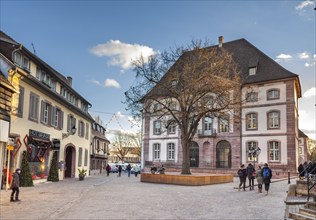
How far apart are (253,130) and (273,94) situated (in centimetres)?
509

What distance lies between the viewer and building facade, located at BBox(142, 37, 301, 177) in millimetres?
39156

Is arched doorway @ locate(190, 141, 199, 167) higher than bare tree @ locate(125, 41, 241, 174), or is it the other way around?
bare tree @ locate(125, 41, 241, 174)

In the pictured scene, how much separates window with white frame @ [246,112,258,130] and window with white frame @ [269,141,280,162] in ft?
10.1

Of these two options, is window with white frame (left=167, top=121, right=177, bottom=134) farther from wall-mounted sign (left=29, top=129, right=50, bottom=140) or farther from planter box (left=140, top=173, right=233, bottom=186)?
wall-mounted sign (left=29, top=129, right=50, bottom=140)

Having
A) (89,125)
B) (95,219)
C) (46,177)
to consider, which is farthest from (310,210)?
(89,125)

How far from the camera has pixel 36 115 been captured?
23141 mm

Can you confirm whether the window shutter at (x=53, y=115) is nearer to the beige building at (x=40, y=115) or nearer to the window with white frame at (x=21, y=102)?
the beige building at (x=40, y=115)

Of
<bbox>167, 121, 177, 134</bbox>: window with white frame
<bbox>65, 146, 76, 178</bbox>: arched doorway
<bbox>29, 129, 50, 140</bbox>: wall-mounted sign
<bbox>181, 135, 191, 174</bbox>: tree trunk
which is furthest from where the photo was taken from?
<bbox>65, 146, 76, 178</bbox>: arched doorway

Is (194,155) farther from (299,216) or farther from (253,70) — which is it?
(299,216)

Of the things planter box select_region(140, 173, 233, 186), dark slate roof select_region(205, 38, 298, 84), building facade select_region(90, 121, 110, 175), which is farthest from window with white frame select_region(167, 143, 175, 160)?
planter box select_region(140, 173, 233, 186)

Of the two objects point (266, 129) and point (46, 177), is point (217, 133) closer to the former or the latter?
point (266, 129)

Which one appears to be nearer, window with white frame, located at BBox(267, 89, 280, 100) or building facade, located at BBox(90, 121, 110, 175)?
window with white frame, located at BBox(267, 89, 280, 100)

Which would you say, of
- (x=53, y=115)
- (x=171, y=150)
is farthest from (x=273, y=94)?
(x=53, y=115)

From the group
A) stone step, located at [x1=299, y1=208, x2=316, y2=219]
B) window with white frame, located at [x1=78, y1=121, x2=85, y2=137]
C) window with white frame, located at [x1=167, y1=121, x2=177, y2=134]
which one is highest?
window with white frame, located at [x1=167, y1=121, x2=177, y2=134]
